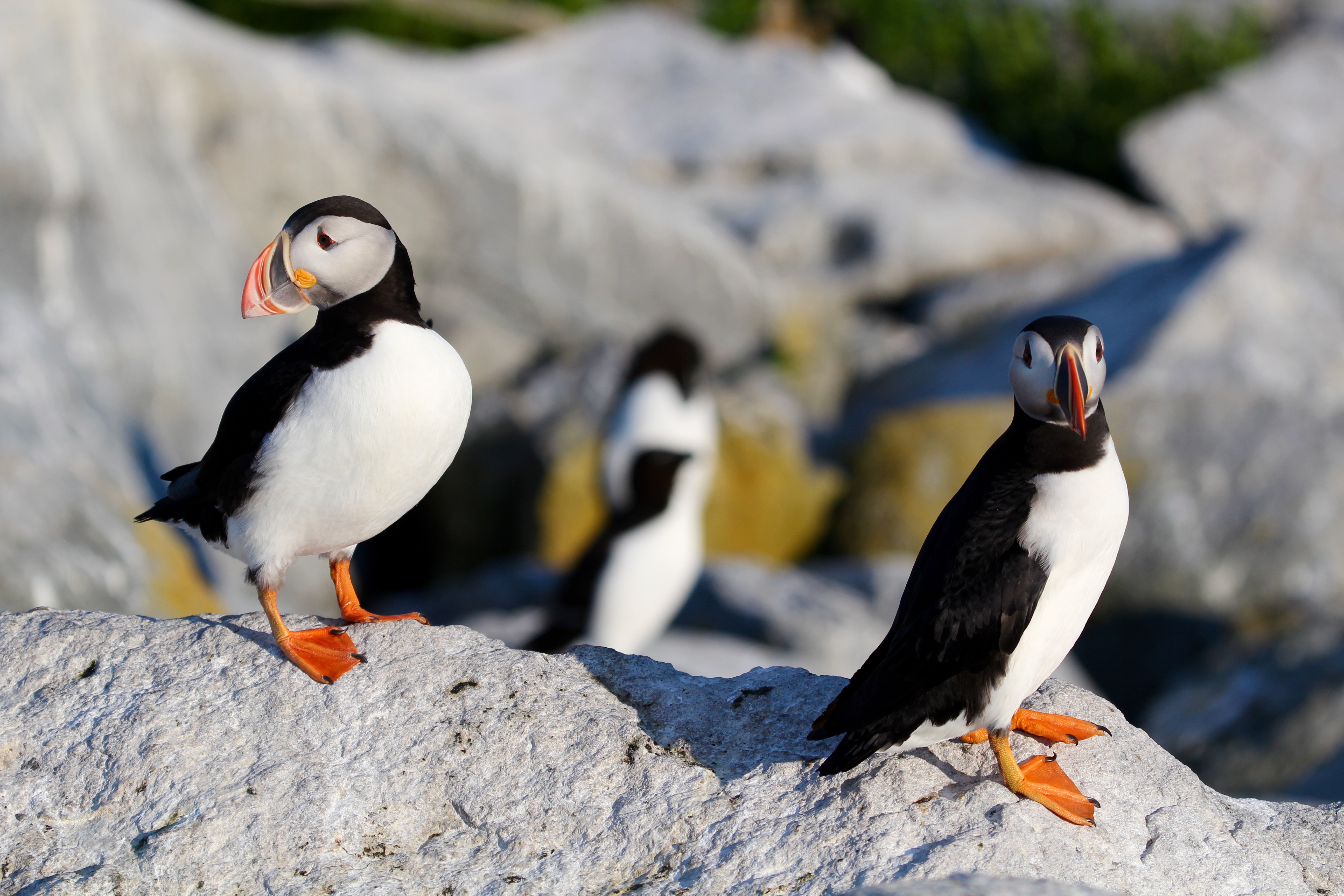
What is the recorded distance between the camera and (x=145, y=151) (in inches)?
404

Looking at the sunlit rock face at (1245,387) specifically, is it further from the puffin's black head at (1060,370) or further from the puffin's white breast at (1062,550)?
the puffin's black head at (1060,370)

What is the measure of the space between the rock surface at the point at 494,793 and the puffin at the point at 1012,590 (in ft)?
0.58

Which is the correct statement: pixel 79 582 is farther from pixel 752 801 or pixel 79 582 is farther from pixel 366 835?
pixel 752 801

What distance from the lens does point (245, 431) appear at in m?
3.52

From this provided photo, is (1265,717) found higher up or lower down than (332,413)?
lower down

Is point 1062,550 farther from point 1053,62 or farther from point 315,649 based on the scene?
point 1053,62

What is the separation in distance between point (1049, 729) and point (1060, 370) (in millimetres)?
1061

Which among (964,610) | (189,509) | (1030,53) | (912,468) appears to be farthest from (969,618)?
(1030,53)

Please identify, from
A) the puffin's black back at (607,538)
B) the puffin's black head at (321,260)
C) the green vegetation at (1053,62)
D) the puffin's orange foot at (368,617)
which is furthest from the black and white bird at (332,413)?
the green vegetation at (1053,62)

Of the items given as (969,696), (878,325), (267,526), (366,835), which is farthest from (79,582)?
(878,325)

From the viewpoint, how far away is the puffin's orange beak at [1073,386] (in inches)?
119

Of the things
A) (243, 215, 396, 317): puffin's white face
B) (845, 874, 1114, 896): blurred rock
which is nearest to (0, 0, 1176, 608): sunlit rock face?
(243, 215, 396, 317): puffin's white face

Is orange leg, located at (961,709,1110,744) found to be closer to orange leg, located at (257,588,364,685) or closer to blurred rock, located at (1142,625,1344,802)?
orange leg, located at (257,588,364,685)

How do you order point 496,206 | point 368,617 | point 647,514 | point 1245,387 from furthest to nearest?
1. point 496,206
2. point 1245,387
3. point 647,514
4. point 368,617
